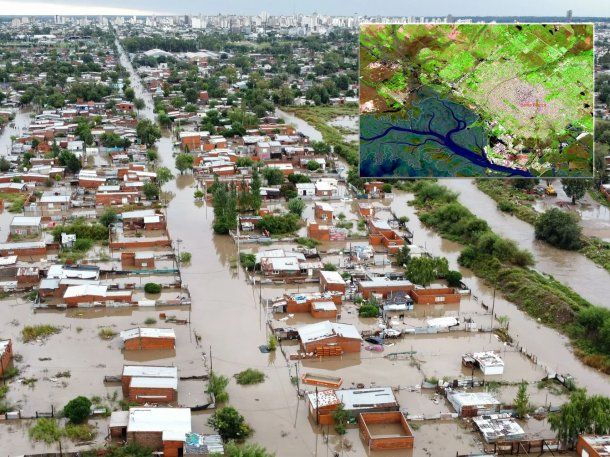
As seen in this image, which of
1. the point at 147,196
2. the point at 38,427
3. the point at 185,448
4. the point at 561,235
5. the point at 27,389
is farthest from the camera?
the point at 147,196

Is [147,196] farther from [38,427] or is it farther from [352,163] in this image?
[38,427]

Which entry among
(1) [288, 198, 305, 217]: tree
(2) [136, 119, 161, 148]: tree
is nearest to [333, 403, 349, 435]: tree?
(1) [288, 198, 305, 217]: tree

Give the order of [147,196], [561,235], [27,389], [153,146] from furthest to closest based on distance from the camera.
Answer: [153,146] → [147,196] → [561,235] → [27,389]

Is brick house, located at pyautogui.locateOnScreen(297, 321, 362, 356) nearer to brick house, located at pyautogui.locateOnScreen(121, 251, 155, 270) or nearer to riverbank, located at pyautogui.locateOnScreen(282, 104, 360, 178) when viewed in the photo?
brick house, located at pyautogui.locateOnScreen(121, 251, 155, 270)

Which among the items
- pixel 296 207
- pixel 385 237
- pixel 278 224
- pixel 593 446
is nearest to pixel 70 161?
pixel 296 207

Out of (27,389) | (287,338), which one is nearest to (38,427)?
(27,389)

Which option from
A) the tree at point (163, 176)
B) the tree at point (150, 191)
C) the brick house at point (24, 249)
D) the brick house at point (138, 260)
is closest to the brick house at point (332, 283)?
the brick house at point (138, 260)

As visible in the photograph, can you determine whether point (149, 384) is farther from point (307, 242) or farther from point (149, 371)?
point (307, 242)
